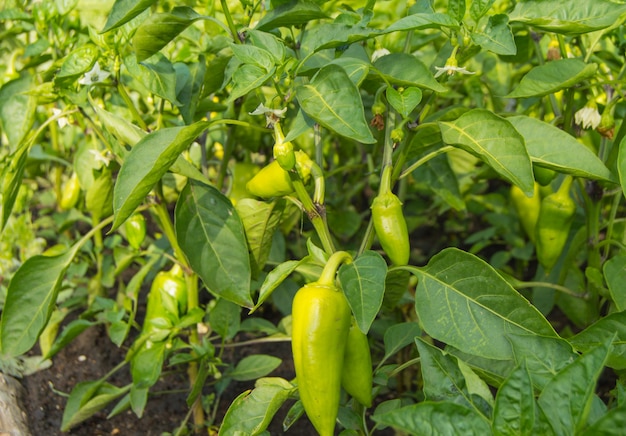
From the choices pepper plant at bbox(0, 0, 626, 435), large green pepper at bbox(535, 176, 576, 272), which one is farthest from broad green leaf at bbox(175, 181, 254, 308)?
large green pepper at bbox(535, 176, 576, 272)

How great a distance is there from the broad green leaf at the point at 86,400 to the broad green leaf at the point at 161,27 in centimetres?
73

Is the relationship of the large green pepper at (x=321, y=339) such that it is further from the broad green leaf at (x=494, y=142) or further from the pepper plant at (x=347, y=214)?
the broad green leaf at (x=494, y=142)

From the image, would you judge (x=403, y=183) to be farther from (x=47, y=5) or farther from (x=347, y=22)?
(x=47, y=5)

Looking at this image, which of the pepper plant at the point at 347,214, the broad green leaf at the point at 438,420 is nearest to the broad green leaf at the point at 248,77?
the pepper plant at the point at 347,214

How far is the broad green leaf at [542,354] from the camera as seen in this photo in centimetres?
90

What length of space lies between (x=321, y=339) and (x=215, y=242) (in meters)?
0.36

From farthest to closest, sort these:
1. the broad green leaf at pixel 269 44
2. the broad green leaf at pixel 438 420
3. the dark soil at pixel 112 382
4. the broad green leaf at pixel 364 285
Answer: the dark soil at pixel 112 382 < the broad green leaf at pixel 269 44 < the broad green leaf at pixel 364 285 < the broad green leaf at pixel 438 420

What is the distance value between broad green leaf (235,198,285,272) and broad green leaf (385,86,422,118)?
325 millimetres

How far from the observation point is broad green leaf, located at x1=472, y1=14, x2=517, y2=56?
3.28 feet

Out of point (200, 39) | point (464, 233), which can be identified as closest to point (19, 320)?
point (200, 39)

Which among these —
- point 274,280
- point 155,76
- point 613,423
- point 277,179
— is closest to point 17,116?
point 155,76

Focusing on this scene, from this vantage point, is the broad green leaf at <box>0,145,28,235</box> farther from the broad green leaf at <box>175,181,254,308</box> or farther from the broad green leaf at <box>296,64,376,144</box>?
the broad green leaf at <box>296,64,376,144</box>

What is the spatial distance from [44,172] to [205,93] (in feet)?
5.31

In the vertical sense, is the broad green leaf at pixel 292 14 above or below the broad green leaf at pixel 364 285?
above
